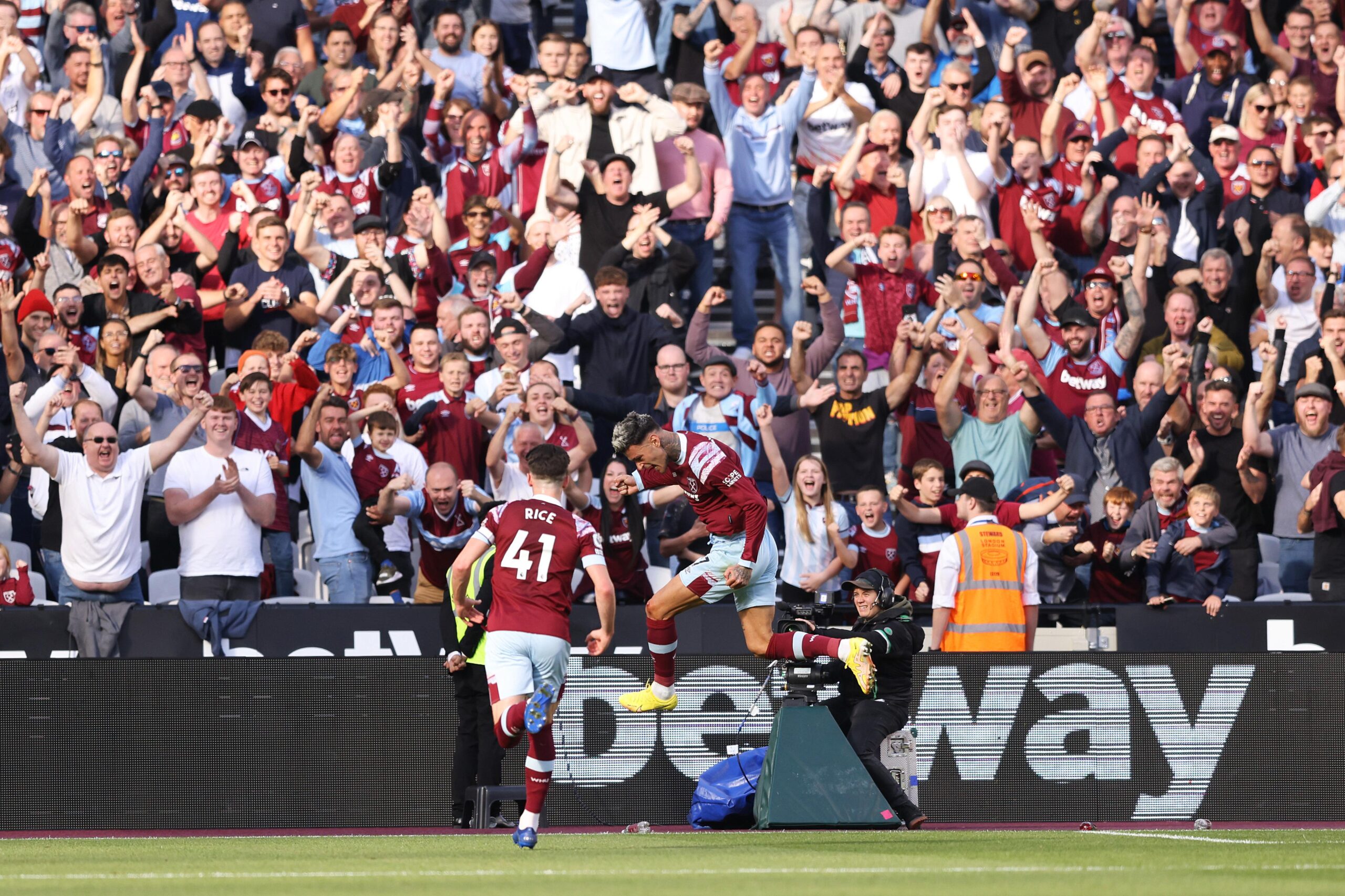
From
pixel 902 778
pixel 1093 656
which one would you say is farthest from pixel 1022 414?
pixel 902 778

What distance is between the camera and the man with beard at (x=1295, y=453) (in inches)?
601

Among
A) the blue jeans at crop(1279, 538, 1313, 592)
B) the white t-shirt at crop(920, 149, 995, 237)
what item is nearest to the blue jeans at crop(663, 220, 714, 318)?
the white t-shirt at crop(920, 149, 995, 237)

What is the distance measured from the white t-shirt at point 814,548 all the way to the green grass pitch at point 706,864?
3.25 meters

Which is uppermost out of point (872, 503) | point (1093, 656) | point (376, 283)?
point (376, 283)

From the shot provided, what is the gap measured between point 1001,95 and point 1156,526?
22.6 feet

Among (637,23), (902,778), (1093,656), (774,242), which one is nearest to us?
(902,778)

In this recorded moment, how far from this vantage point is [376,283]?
16500 mm

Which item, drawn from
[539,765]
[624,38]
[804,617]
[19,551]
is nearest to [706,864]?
[539,765]

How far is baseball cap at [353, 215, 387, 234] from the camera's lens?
16.9 m

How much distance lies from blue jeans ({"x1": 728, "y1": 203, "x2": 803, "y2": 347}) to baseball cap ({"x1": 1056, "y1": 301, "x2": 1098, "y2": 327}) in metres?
2.61

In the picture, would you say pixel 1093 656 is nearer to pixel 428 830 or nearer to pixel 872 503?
pixel 872 503

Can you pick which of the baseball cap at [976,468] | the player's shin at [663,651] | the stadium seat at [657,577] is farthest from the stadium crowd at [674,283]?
the player's shin at [663,651]

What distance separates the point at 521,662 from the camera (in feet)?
34.7

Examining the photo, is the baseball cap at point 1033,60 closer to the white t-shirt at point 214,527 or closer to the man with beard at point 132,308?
the man with beard at point 132,308
